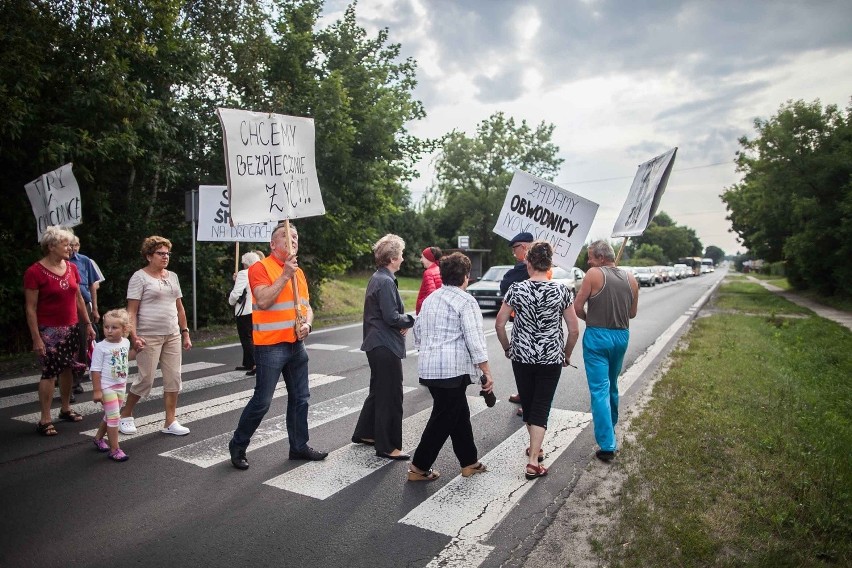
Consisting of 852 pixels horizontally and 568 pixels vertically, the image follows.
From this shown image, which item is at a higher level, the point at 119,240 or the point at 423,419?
the point at 119,240

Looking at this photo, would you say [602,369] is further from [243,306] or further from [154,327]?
[243,306]

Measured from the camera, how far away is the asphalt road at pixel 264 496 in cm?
352

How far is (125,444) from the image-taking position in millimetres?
5480

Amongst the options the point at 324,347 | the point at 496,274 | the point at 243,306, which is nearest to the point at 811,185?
the point at 496,274

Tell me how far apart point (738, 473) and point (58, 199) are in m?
8.62

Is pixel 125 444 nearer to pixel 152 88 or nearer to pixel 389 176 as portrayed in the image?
pixel 152 88

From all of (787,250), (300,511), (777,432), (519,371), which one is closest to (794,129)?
(787,250)

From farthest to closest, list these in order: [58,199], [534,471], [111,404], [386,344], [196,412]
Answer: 1. [58,199]
2. [196,412]
3. [386,344]
4. [111,404]
5. [534,471]

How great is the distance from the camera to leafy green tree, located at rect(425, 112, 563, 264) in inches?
1847

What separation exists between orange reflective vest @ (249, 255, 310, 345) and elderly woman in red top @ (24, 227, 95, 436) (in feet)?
7.85

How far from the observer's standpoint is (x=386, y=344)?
5117mm

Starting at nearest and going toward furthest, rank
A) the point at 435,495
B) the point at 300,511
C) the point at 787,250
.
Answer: the point at 300,511 < the point at 435,495 < the point at 787,250

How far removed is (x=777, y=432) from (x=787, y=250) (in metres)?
26.3

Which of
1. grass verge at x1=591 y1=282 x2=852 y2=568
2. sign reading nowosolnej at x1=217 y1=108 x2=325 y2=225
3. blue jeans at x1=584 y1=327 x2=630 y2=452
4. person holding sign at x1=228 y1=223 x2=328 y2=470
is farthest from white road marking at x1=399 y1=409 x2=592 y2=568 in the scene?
sign reading nowosolnej at x1=217 y1=108 x2=325 y2=225
